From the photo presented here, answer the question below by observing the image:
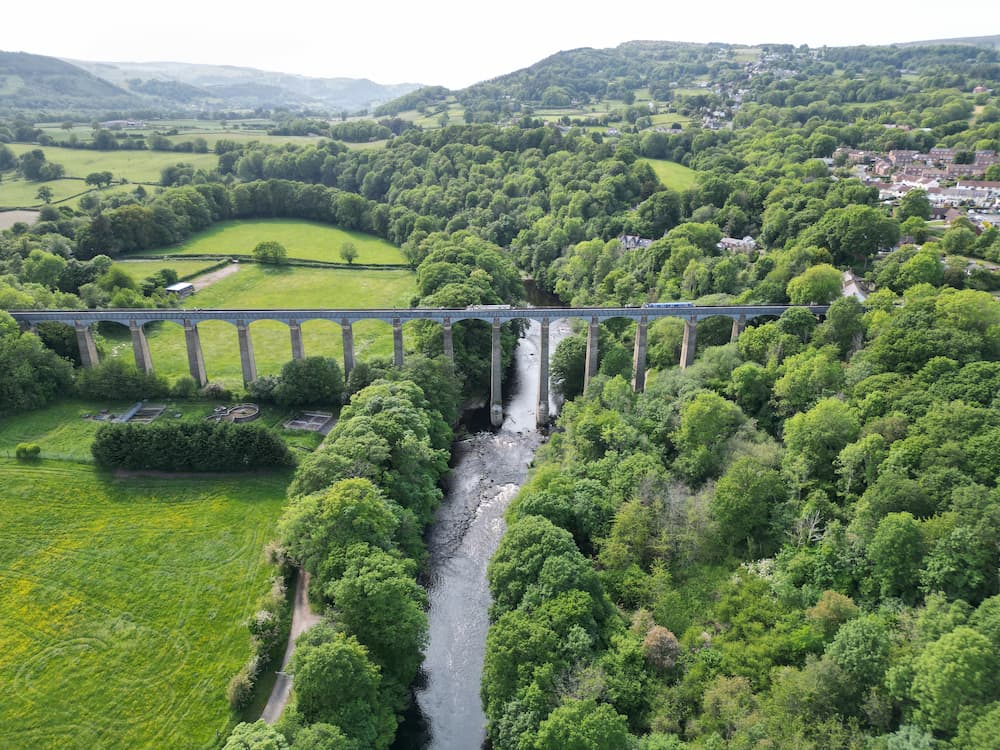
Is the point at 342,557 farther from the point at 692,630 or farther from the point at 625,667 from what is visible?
the point at 692,630

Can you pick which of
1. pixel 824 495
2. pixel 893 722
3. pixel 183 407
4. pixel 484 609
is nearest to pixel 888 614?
pixel 893 722

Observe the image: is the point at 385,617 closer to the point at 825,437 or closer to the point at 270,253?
the point at 825,437

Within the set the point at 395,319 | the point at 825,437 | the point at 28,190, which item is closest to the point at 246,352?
the point at 395,319

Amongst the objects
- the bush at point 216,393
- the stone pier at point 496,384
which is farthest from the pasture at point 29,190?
the stone pier at point 496,384

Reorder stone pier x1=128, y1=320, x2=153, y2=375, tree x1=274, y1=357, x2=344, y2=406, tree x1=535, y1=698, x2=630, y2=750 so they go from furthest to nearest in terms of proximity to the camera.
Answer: stone pier x1=128, y1=320, x2=153, y2=375, tree x1=274, y1=357, x2=344, y2=406, tree x1=535, y1=698, x2=630, y2=750

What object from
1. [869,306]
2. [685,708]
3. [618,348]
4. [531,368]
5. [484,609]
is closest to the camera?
[685,708]

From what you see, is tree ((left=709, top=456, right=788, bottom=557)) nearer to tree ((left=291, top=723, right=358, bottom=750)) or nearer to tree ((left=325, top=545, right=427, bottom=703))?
tree ((left=325, top=545, right=427, bottom=703))

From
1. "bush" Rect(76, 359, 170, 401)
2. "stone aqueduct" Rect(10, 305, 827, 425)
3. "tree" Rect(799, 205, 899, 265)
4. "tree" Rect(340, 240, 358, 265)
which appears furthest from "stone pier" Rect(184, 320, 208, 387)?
"tree" Rect(799, 205, 899, 265)
